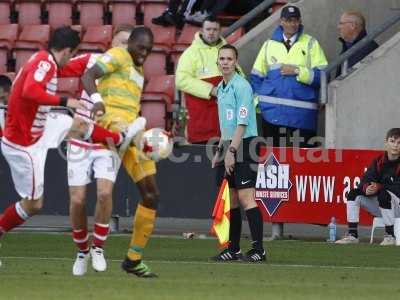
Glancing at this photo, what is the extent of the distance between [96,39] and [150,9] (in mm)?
1004

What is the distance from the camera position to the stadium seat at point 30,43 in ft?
74.5

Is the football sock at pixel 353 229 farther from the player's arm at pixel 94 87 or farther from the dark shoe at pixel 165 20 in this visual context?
the player's arm at pixel 94 87

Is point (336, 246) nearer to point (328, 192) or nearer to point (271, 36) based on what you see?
point (328, 192)

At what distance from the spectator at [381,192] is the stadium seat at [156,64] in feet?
15.0

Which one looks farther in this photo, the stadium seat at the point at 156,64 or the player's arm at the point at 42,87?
the stadium seat at the point at 156,64

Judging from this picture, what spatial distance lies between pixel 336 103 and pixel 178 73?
6.45ft

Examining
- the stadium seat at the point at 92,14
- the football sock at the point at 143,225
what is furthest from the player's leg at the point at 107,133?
the stadium seat at the point at 92,14

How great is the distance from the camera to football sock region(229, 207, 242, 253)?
1570cm

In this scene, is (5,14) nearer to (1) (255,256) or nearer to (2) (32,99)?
(1) (255,256)

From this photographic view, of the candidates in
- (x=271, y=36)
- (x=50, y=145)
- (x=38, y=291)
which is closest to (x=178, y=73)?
(x=271, y=36)

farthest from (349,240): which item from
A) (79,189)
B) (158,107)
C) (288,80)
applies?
(79,189)

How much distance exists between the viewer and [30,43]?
22.8 m

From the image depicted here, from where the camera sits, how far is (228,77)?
51.1 ft

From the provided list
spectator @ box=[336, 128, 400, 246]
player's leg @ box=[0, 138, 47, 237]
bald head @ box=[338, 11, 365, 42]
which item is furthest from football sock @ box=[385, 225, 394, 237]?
player's leg @ box=[0, 138, 47, 237]
